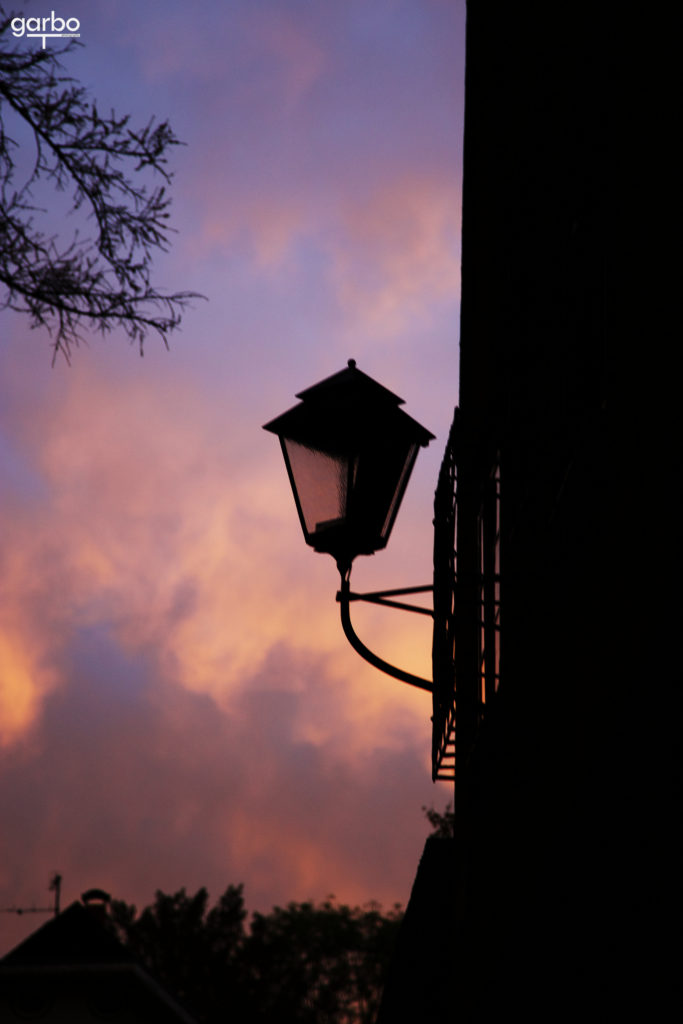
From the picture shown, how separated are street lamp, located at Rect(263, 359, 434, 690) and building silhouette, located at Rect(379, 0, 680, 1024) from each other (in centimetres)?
49

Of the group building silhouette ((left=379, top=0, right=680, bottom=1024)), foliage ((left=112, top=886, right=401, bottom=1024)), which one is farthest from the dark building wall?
foliage ((left=112, top=886, right=401, bottom=1024))

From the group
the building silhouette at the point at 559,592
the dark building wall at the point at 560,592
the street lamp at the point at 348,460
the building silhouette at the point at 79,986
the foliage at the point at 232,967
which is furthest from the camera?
the foliage at the point at 232,967

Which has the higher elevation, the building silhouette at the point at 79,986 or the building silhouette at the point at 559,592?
the building silhouette at the point at 79,986

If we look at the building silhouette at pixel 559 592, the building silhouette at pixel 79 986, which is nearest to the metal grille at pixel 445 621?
the building silhouette at pixel 559 592

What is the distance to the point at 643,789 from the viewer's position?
2.64 m

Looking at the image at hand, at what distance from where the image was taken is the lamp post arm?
622 centimetres

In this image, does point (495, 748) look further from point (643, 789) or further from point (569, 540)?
point (643, 789)

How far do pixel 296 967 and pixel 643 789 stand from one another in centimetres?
6254

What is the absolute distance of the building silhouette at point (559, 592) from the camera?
107 inches

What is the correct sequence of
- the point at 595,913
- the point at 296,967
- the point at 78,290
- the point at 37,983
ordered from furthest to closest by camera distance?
the point at 296,967 < the point at 37,983 < the point at 78,290 < the point at 595,913

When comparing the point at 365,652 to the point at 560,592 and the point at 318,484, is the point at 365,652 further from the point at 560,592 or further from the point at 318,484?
the point at 560,592

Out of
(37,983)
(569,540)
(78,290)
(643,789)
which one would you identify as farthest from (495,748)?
(37,983)

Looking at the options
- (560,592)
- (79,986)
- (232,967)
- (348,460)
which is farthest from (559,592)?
(232,967)

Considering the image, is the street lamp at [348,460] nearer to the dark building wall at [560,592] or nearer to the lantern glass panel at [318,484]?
the lantern glass panel at [318,484]
